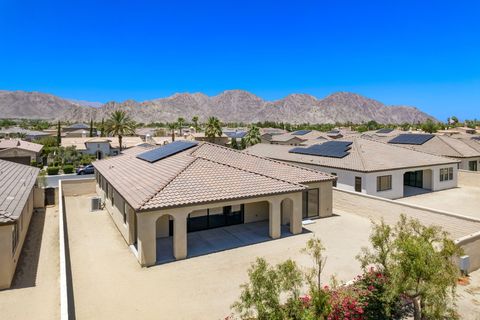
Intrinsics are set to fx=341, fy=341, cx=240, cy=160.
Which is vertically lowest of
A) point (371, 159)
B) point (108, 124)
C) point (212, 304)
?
point (212, 304)

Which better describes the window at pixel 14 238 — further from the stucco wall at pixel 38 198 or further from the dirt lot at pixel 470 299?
the dirt lot at pixel 470 299

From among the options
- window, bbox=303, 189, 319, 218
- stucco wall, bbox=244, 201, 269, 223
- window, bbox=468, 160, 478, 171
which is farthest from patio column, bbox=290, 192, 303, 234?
window, bbox=468, 160, 478, 171

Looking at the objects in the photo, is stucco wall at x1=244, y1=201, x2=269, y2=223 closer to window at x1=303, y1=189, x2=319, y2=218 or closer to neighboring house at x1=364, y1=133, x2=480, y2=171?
window at x1=303, y1=189, x2=319, y2=218

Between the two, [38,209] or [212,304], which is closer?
[212,304]

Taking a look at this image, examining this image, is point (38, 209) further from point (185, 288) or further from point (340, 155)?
point (340, 155)

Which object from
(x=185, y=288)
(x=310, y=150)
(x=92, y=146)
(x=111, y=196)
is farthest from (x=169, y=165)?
(x=92, y=146)

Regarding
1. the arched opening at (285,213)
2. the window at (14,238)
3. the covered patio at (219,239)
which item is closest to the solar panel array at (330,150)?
the arched opening at (285,213)
